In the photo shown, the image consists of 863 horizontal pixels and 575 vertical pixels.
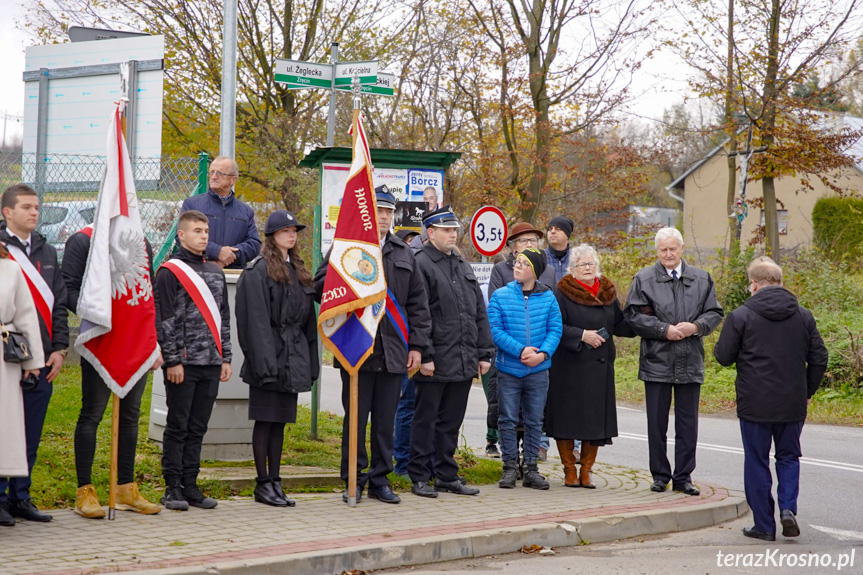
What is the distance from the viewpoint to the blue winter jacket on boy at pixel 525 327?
7.91 m

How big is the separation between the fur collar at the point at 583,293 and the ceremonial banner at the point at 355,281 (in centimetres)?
192

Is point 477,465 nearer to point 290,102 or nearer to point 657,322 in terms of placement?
point 657,322

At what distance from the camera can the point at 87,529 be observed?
19.3 feet

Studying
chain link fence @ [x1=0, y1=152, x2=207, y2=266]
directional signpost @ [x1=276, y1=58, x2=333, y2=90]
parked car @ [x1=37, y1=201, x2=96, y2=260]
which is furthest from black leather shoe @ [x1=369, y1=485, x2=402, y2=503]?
directional signpost @ [x1=276, y1=58, x2=333, y2=90]

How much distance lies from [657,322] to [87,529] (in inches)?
187

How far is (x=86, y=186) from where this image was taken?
934 centimetres

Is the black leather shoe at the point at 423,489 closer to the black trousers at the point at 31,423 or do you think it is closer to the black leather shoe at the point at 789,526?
the black leather shoe at the point at 789,526

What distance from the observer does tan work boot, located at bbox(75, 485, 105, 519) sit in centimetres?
618

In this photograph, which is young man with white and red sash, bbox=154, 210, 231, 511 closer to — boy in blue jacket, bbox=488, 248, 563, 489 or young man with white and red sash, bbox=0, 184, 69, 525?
young man with white and red sash, bbox=0, 184, 69, 525

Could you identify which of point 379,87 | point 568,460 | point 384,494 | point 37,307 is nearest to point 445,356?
point 384,494

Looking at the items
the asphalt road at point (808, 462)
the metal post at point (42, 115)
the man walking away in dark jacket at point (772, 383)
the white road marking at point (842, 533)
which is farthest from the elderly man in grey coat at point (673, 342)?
the metal post at point (42, 115)

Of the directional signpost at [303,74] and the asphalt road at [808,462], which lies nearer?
the asphalt road at [808,462]

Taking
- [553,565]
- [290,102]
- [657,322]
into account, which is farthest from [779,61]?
[553,565]

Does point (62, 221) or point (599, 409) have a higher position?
point (62, 221)
